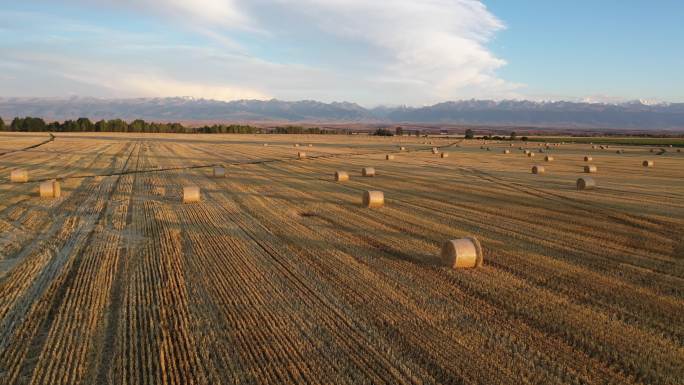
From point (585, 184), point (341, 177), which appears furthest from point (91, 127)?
point (585, 184)

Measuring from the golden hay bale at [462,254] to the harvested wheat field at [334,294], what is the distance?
6.2 inches

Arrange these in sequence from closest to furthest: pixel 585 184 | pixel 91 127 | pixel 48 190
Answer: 1. pixel 48 190
2. pixel 585 184
3. pixel 91 127

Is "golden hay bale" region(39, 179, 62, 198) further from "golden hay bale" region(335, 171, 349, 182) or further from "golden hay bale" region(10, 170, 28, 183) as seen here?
"golden hay bale" region(335, 171, 349, 182)

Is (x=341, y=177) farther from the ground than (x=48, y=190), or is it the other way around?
(x=48, y=190)

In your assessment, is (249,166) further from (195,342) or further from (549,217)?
(195,342)

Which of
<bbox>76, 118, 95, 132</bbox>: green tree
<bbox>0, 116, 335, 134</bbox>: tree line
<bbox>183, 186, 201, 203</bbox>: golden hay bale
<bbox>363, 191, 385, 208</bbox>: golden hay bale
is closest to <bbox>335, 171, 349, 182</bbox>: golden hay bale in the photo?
<bbox>363, 191, 385, 208</bbox>: golden hay bale

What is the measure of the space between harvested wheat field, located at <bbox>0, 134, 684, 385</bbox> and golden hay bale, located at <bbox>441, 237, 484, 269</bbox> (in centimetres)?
16

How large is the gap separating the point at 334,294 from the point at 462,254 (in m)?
2.74

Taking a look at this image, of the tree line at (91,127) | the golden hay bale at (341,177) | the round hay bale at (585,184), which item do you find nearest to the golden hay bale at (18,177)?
the golden hay bale at (341,177)

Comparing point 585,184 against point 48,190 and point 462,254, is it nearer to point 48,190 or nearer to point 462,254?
point 462,254

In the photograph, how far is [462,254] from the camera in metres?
8.53

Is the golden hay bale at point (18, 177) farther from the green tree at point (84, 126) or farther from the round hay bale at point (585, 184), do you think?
the green tree at point (84, 126)

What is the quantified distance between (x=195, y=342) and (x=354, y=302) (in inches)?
94.7

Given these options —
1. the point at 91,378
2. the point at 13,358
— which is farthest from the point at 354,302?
the point at 13,358
